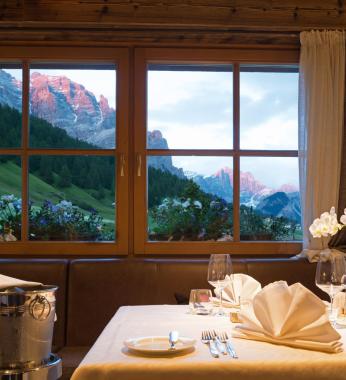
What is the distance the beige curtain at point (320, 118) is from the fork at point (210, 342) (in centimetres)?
176

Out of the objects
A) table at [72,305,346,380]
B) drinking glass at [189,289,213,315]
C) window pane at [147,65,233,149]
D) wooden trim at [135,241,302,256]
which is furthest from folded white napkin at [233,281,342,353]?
window pane at [147,65,233,149]

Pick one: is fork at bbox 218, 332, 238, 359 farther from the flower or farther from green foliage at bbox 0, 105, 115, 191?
green foliage at bbox 0, 105, 115, 191

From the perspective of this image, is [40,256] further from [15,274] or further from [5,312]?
[5,312]

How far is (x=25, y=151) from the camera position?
10.9 feet

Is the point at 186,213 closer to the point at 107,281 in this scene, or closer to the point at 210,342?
the point at 107,281

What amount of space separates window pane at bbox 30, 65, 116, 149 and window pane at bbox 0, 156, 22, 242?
8.6 inches

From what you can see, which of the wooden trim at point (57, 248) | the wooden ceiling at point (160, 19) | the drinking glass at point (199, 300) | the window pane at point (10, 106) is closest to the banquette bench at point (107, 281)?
the wooden trim at point (57, 248)

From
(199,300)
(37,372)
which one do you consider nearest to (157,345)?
(37,372)

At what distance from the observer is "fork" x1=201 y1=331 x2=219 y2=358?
53.7 inches

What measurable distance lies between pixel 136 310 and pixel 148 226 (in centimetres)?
131

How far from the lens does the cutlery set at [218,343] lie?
4.51ft

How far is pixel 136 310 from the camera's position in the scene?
2.04m

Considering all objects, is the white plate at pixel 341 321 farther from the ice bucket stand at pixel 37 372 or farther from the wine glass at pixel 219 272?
the ice bucket stand at pixel 37 372

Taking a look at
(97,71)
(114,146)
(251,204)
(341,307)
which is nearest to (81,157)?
(114,146)
